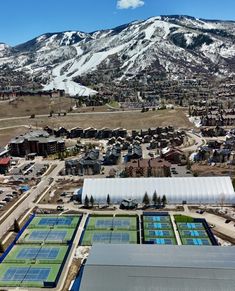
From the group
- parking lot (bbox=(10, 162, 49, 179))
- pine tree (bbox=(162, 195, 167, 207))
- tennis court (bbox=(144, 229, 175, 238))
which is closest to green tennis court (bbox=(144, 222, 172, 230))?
tennis court (bbox=(144, 229, 175, 238))

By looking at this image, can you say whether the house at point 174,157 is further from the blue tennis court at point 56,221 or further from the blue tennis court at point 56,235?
the blue tennis court at point 56,235

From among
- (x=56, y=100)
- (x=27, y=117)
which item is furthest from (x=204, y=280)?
(x=56, y=100)

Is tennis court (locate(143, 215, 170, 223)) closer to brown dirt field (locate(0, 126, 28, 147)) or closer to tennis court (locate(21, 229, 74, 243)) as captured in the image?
tennis court (locate(21, 229, 74, 243))

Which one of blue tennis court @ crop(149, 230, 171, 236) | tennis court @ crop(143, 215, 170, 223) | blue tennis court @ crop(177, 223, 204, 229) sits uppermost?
tennis court @ crop(143, 215, 170, 223)

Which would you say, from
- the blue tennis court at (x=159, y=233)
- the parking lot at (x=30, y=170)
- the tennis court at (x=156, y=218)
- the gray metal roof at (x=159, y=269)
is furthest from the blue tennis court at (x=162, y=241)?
the parking lot at (x=30, y=170)

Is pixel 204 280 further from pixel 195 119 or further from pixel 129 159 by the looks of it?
pixel 195 119

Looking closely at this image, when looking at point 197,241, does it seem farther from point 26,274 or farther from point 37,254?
point 26,274
